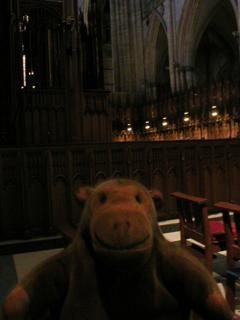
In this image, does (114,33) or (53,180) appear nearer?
(53,180)

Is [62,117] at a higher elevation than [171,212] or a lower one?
higher

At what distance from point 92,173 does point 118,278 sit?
343cm

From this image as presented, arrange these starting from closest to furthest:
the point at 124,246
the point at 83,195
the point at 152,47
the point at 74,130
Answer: the point at 124,246 → the point at 83,195 → the point at 74,130 → the point at 152,47

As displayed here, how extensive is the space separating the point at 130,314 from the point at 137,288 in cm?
8

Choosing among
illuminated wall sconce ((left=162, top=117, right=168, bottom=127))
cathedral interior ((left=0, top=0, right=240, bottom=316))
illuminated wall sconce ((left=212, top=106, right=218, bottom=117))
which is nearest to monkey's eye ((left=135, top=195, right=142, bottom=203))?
cathedral interior ((left=0, top=0, right=240, bottom=316))

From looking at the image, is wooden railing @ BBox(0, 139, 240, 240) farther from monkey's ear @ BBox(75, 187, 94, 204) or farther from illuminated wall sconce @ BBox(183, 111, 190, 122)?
illuminated wall sconce @ BBox(183, 111, 190, 122)

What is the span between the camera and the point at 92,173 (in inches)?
175

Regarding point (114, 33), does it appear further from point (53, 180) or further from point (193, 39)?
point (53, 180)

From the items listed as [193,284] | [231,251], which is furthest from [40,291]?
[231,251]

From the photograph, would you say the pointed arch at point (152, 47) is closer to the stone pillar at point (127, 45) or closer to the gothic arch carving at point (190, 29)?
the stone pillar at point (127, 45)

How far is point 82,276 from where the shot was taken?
1.06 m

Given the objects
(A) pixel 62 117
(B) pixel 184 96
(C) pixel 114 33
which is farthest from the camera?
(C) pixel 114 33

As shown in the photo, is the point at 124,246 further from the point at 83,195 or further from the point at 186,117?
the point at 186,117

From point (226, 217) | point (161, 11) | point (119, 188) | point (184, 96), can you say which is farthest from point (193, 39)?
point (119, 188)
